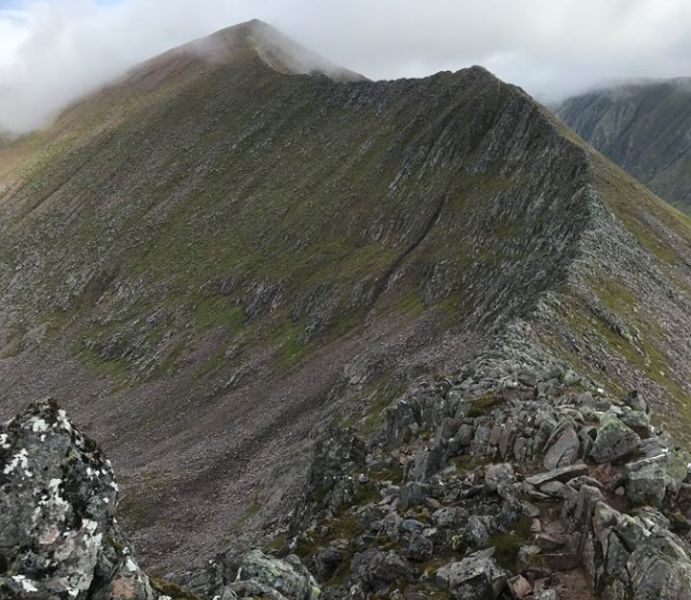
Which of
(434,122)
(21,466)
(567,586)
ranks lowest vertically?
(567,586)

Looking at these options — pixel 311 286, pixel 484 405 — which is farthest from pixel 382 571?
pixel 311 286

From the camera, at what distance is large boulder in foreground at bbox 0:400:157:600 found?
1304 cm

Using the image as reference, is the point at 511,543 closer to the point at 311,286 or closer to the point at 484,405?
the point at 484,405

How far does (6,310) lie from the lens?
140875 millimetres

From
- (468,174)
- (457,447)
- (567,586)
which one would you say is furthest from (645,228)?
(567,586)

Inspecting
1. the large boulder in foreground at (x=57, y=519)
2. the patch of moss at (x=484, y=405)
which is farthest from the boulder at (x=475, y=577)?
the patch of moss at (x=484, y=405)

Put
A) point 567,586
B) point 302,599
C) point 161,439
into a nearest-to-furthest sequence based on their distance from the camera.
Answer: point 567,586, point 302,599, point 161,439

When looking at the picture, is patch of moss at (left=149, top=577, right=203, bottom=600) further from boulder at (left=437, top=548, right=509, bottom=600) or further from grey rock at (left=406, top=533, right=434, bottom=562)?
grey rock at (left=406, top=533, right=434, bottom=562)

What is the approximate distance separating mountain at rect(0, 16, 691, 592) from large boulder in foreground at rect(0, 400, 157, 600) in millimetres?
18200

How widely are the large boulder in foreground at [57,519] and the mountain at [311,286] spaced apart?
59.7 feet

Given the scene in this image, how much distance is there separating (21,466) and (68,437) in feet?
3.57

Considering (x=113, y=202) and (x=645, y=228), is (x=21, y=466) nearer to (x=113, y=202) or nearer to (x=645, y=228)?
(x=645, y=228)

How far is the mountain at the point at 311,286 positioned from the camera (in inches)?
2167

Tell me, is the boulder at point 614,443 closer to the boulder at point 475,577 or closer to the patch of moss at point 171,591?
the boulder at point 475,577
